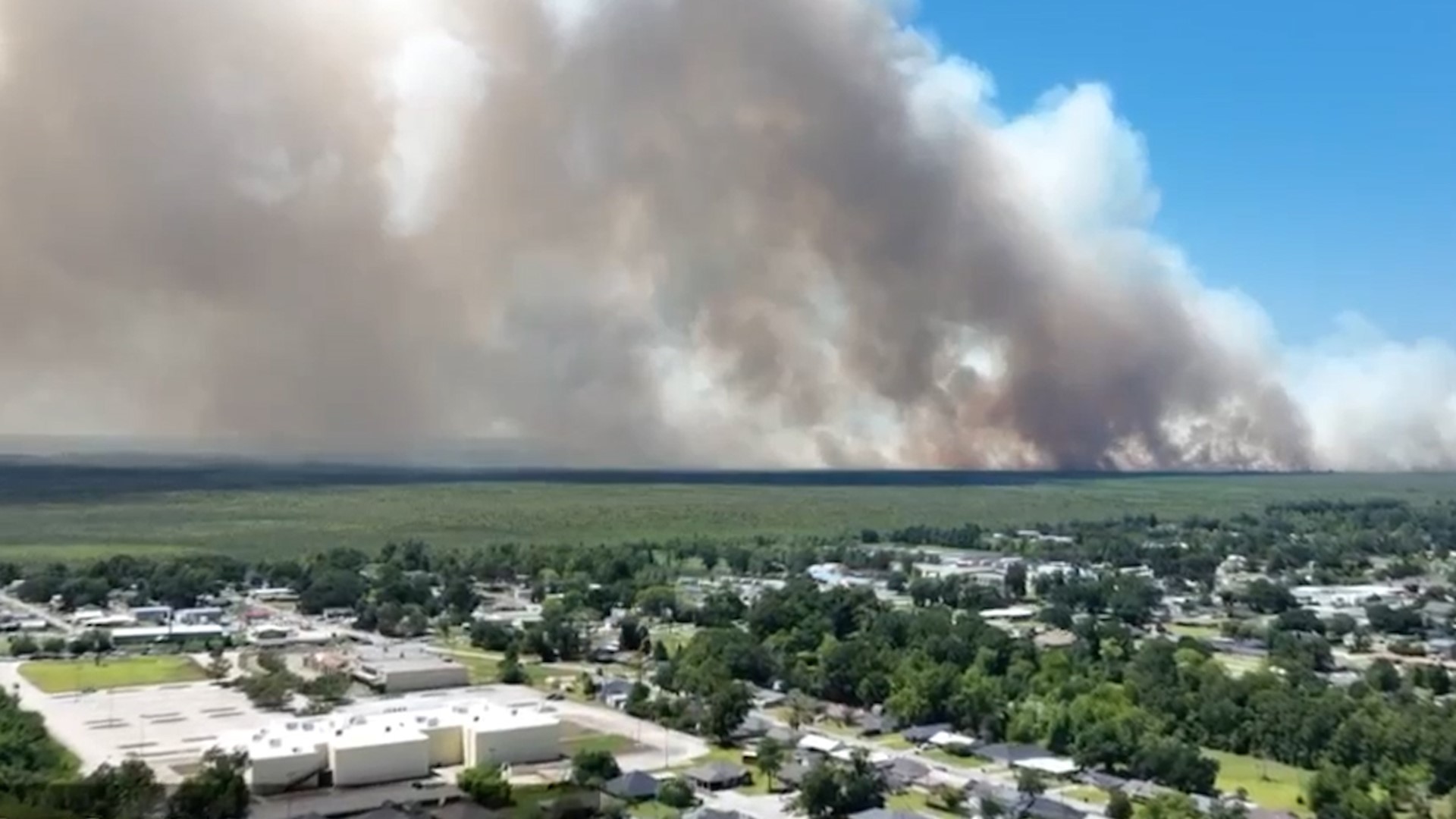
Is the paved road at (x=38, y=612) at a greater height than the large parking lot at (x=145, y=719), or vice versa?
the paved road at (x=38, y=612)

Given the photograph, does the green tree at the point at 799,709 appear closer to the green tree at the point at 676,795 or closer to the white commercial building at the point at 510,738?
the white commercial building at the point at 510,738

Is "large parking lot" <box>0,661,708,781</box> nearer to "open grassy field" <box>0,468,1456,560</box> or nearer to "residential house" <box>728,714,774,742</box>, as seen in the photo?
"residential house" <box>728,714,774,742</box>

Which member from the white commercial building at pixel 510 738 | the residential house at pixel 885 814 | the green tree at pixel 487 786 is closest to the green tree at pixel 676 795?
the green tree at pixel 487 786

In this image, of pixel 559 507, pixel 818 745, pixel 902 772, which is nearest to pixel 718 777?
pixel 818 745

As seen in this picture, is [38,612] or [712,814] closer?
[712,814]

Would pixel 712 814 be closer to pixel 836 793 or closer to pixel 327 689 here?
pixel 836 793

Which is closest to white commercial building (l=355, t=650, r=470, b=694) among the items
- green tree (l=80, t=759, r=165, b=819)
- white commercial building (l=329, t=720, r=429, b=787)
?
white commercial building (l=329, t=720, r=429, b=787)
